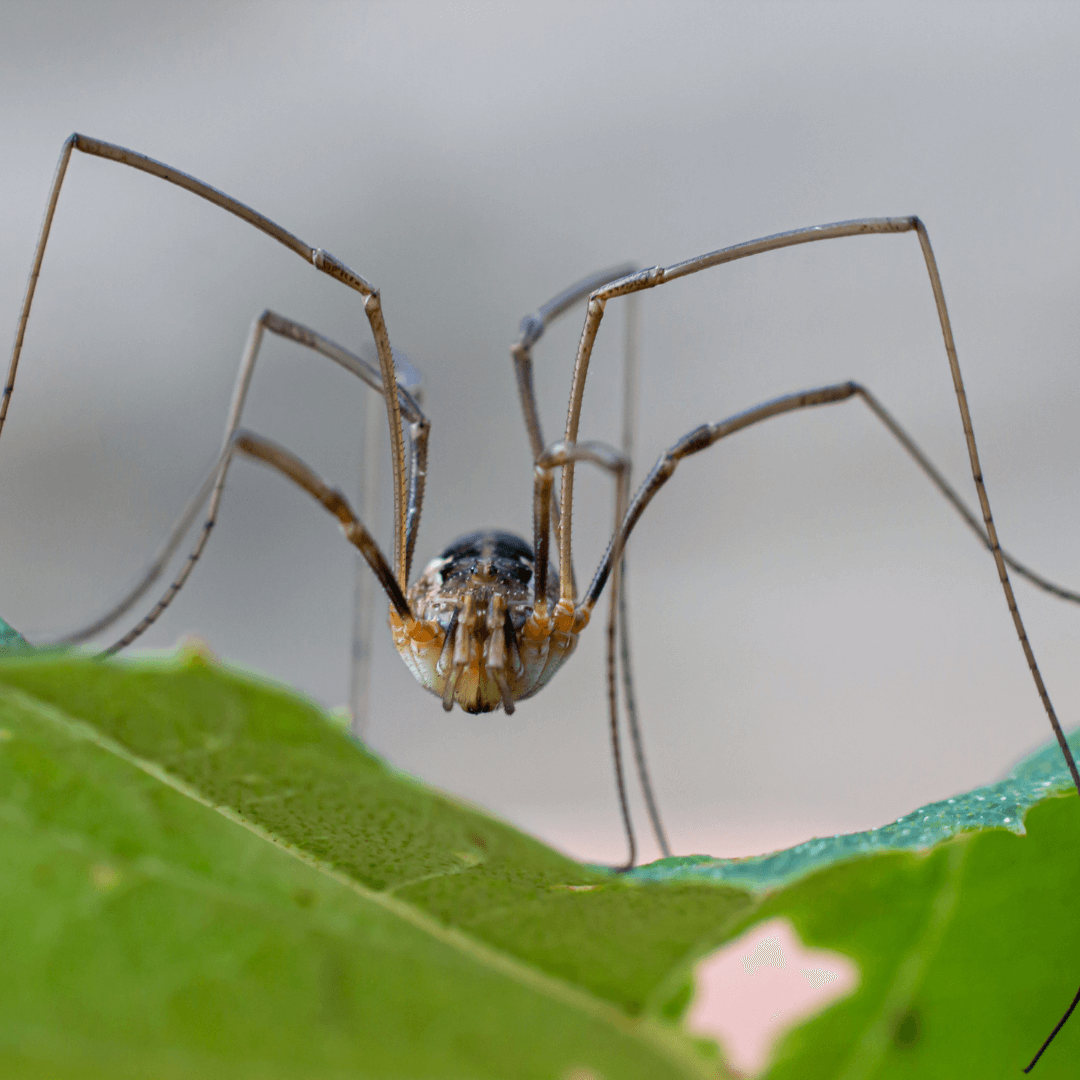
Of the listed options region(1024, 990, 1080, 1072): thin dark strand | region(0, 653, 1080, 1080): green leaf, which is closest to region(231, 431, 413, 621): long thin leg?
region(0, 653, 1080, 1080): green leaf


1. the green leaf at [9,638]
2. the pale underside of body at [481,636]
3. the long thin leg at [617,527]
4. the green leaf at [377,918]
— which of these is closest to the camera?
the green leaf at [377,918]

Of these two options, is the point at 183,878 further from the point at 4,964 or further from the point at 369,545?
the point at 369,545

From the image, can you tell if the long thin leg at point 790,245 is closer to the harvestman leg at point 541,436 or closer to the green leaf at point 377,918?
the harvestman leg at point 541,436

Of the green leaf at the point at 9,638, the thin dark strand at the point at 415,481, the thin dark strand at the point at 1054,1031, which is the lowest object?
the thin dark strand at the point at 1054,1031

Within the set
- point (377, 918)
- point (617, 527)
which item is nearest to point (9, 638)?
point (377, 918)

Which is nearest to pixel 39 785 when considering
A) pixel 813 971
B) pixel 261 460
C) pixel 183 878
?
pixel 183 878

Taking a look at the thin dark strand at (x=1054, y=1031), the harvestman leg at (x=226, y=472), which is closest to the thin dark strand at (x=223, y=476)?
the harvestman leg at (x=226, y=472)
